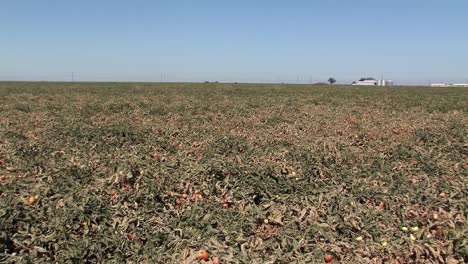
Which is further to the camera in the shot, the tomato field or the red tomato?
the tomato field

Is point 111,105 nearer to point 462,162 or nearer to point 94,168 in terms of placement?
point 94,168

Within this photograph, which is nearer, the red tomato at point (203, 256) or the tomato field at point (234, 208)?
the red tomato at point (203, 256)

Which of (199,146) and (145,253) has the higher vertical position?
(199,146)

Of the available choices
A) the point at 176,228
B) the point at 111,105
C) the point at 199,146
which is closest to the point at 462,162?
the point at 199,146

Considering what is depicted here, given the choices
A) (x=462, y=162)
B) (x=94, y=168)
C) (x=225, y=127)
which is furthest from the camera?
(x=225, y=127)

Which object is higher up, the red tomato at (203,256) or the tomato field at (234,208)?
the tomato field at (234,208)

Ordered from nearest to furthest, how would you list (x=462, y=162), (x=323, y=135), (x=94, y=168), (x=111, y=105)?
(x=94, y=168) < (x=462, y=162) < (x=323, y=135) < (x=111, y=105)

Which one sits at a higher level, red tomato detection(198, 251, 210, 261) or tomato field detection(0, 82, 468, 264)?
tomato field detection(0, 82, 468, 264)

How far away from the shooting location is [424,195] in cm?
427

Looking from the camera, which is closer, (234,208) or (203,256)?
(203,256)

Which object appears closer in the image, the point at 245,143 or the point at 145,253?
the point at 145,253

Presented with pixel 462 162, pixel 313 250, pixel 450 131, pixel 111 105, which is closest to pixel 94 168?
pixel 313 250

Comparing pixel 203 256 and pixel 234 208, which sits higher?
pixel 234 208

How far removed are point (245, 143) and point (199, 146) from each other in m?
0.82
